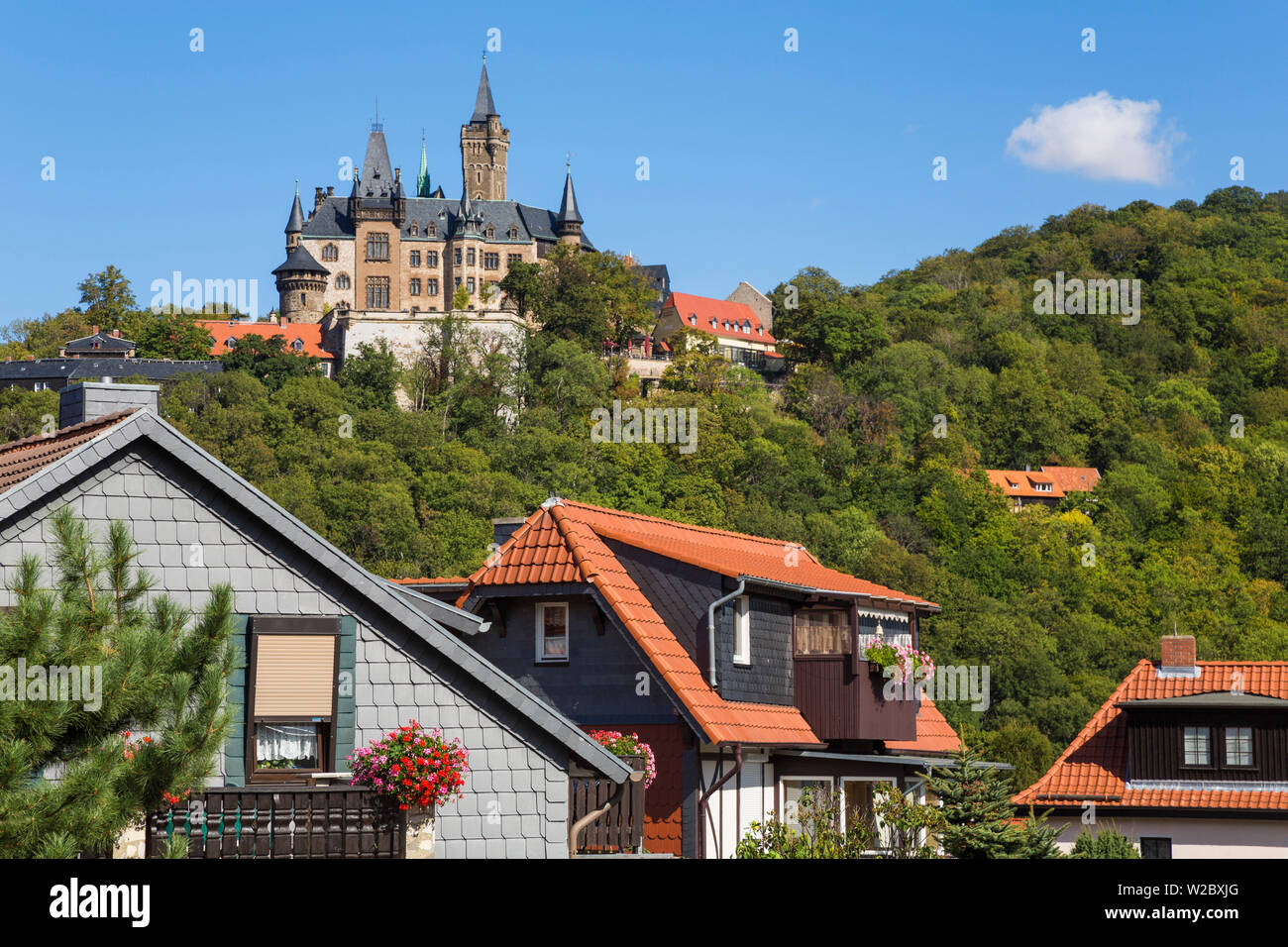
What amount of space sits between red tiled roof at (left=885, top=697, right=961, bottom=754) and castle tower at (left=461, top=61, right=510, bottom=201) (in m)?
137

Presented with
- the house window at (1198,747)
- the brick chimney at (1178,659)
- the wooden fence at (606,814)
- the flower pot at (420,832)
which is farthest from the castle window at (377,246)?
the flower pot at (420,832)

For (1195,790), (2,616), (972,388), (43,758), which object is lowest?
(1195,790)

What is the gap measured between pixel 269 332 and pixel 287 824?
131m

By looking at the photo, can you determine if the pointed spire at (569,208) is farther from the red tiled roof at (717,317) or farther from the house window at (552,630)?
the house window at (552,630)

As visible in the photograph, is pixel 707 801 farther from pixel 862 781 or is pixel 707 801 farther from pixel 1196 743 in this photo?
pixel 1196 743

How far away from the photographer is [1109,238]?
7357 inches

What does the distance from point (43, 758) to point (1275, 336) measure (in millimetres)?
167168

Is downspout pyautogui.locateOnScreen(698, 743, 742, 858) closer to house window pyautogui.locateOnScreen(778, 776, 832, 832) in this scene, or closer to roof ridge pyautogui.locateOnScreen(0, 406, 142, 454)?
house window pyautogui.locateOnScreen(778, 776, 832, 832)

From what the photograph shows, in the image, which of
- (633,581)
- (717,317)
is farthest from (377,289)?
(633,581)

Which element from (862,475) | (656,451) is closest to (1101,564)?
(862,475)

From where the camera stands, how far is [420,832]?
618 inches

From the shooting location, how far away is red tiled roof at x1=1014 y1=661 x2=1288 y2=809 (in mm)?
34875

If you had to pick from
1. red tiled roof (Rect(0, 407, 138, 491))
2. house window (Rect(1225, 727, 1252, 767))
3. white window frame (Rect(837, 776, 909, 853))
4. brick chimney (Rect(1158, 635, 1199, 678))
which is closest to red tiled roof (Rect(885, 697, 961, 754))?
white window frame (Rect(837, 776, 909, 853))

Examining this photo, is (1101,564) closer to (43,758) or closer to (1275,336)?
(1275,336)
